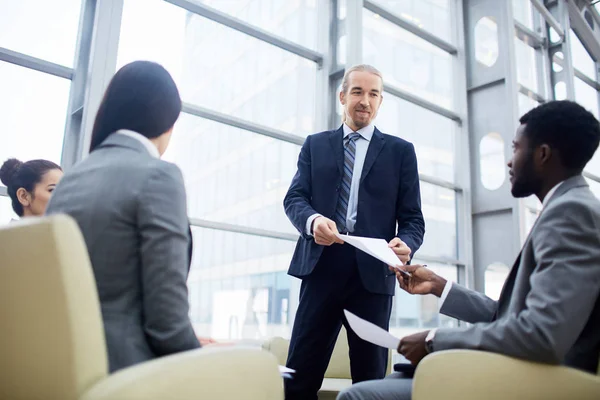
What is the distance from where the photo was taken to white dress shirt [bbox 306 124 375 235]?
7.43 ft

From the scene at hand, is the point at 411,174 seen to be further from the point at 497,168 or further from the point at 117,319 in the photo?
the point at 497,168

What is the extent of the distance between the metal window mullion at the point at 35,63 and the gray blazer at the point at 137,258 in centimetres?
271

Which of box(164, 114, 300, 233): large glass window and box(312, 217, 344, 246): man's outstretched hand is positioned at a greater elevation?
box(164, 114, 300, 233): large glass window

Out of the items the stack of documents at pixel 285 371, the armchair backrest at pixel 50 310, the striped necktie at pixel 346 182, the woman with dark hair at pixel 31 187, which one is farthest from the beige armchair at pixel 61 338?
the woman with dark hair at pixel 31 187

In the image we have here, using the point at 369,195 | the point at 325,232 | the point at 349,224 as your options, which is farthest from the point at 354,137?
the point at 325,232

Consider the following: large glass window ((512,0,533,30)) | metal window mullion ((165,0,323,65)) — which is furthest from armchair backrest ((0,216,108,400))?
large glass window ((512,0,533,30))

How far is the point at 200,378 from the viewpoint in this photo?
950 mm

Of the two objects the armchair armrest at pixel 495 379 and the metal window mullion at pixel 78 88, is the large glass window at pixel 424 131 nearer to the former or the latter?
the metal window mullion at pixel 78 88

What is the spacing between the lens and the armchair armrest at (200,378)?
33.8 inches

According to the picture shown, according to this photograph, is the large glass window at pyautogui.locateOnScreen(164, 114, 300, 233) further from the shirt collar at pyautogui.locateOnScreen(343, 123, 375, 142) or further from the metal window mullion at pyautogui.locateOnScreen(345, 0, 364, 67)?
the shirt collar at pyautogui.locateOnScreen(343, 123, 375, 142)

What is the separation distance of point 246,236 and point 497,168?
3.70m

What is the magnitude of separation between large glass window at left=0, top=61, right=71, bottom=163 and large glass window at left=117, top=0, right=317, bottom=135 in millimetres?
498

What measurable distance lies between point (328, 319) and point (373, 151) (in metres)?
0.77

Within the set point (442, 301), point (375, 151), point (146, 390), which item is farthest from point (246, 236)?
point (146, 390)
